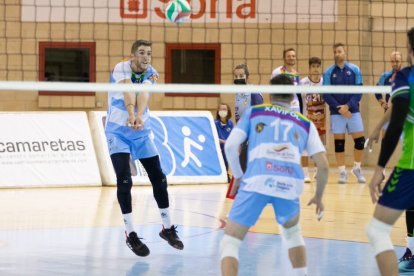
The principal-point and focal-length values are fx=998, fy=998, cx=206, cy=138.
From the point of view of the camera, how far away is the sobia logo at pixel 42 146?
14711mm

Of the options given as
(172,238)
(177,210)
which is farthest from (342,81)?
(172,238)

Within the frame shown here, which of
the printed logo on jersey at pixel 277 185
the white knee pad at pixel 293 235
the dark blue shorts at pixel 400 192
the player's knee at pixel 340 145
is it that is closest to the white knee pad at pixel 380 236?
the dark blue shorts at pixel 400 192

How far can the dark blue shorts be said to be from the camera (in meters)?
6.13

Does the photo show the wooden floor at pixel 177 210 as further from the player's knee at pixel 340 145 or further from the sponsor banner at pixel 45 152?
the player's knee at pixel 340 145

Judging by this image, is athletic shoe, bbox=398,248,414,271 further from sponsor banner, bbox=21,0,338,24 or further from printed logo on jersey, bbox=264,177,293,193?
sponsor banner, bbox=21,0,338,24

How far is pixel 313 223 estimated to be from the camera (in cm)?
1073

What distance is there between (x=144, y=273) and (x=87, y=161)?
301 inches

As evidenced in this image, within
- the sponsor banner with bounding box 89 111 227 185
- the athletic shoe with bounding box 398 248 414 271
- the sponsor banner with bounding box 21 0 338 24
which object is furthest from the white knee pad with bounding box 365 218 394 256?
the sponsor banner with bounding box 21 0 338 24

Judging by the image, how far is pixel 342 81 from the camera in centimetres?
1534

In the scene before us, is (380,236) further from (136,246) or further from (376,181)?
(136,246)

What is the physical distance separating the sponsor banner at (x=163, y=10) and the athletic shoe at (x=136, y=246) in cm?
1056

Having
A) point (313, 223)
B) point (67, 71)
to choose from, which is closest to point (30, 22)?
point (67, 71)

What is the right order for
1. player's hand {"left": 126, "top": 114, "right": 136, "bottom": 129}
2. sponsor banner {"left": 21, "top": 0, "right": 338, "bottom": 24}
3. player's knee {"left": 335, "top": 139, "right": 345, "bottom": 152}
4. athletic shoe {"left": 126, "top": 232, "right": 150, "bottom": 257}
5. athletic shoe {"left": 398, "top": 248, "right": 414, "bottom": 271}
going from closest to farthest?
1. athletic shoe {"left": 398, "top": 248, "right": 414, "bottom": 271}
2. athletic shoe {"left": 126, "top": 232, "right": 150, "bottom": 257}
3. player's hand {"left": 126, "top": 114, "right": 136, "bottom": 129}
4. player's knee {"left": 335, "top": 139, "right": 345, "bottom": 152}
5. sponsor banner {"left": 21, "top": 0, "right": 338, "bottom": 24}

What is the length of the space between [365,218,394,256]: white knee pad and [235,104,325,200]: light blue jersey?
53 cm
